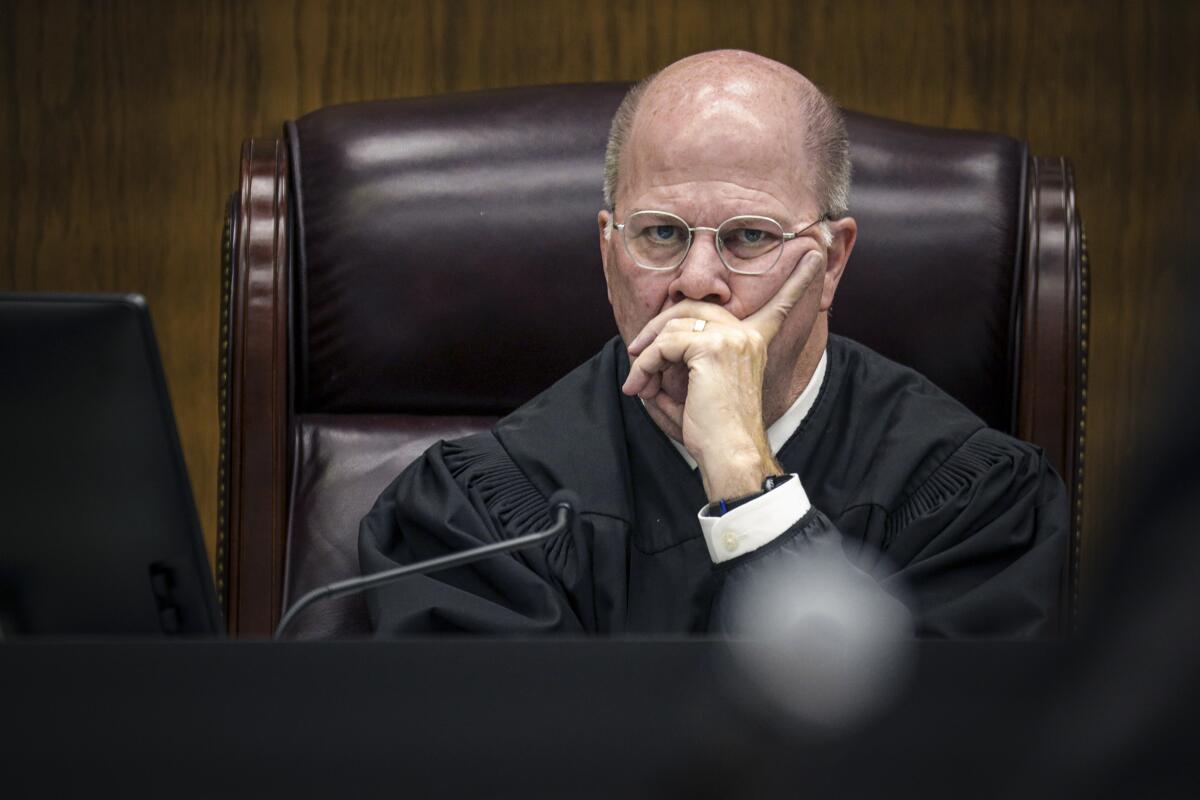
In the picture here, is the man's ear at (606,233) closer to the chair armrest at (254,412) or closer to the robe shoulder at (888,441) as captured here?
the robe shoulder at (888,441)

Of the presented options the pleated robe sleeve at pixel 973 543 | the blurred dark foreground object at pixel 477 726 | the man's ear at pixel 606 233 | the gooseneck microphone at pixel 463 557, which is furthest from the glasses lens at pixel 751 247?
→ the blurred dark foreground object at pixel 477 726

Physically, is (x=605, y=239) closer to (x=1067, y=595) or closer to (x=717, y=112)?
(x=717, y=112)

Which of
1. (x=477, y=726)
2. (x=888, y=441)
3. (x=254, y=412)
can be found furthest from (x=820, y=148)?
(x=477, y=726)

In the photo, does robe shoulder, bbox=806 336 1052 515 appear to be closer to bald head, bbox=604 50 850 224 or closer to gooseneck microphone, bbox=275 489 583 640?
bald head, bbox=604 50 850 224

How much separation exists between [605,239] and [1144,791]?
49.4 inches

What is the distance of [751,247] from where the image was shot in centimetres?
160

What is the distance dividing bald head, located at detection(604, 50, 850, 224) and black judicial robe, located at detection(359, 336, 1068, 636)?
228mm

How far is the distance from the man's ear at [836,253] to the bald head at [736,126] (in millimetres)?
16

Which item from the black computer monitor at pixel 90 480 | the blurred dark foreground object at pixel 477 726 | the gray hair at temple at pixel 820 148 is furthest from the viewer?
the gray hair at temple at pixel 820 148

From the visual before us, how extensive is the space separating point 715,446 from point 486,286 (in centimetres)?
48

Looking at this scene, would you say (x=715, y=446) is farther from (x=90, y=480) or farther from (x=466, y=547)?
(x=90, y=480)

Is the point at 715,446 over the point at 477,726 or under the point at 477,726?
under

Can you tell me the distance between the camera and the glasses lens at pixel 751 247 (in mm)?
1590

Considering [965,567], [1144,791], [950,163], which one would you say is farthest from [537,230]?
[1144,791]
